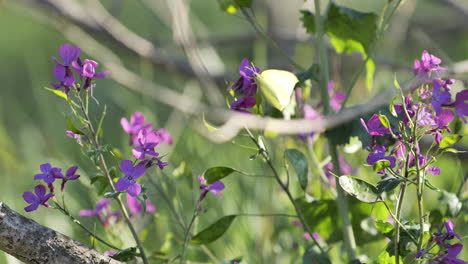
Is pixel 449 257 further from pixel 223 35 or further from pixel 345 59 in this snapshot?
pixel 345 59

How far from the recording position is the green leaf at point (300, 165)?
0.53m

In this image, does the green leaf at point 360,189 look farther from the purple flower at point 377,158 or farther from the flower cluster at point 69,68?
the flower cluster at point 69,68

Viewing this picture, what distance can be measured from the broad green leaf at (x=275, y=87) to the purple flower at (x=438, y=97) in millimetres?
122

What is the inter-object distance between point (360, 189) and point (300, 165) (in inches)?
3.7

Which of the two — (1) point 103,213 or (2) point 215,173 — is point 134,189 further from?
(1) point 103,213

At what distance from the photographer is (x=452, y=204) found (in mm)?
559

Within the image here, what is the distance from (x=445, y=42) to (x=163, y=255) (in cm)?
242

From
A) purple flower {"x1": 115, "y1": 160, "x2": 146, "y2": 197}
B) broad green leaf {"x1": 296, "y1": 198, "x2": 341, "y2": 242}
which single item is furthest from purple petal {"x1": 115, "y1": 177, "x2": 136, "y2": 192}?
broad green leaf {"x1": 296, "y1": 198, "x2": 341, "y2": 242}

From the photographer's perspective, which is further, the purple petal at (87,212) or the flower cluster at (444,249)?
the purple petal at (87,212)

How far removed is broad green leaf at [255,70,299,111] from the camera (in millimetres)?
476

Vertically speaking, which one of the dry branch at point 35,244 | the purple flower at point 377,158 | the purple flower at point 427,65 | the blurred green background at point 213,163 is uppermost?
the purple flower at point 427,65

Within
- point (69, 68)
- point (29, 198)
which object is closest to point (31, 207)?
point (29, 198)

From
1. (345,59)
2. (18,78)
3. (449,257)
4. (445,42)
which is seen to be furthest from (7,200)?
(18,78)

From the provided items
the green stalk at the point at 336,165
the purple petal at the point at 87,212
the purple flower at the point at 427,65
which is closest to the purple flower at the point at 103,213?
the purple petal at the point at 87,212
